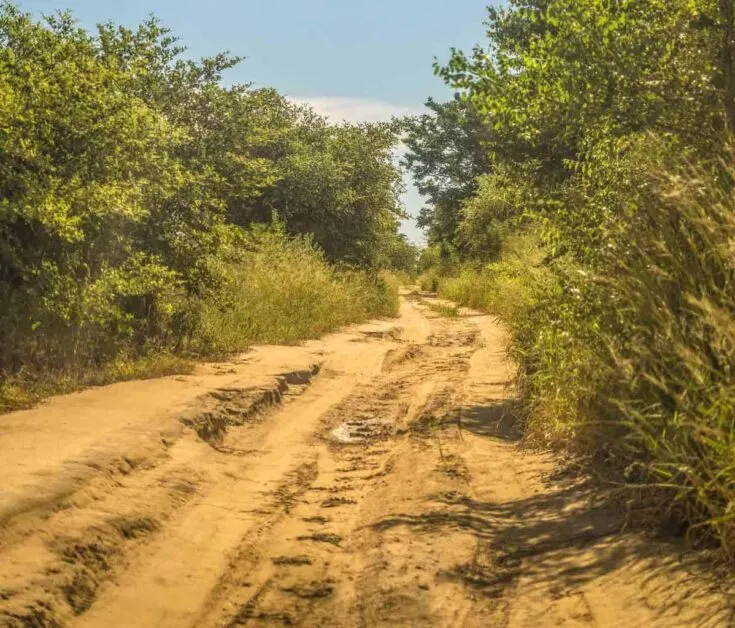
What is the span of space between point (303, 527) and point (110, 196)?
5879 millimetres

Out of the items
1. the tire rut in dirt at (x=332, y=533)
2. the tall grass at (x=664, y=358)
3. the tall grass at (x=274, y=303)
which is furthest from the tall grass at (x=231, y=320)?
the tall grass at (x=664, y=358)

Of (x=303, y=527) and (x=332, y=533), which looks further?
(x=303, y=527)

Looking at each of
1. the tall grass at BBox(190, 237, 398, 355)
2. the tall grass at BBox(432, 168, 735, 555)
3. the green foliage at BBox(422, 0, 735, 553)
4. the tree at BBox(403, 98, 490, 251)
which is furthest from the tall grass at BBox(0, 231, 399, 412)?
the tree at BBox(403, 98, 490, 251)

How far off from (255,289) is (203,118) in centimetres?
312

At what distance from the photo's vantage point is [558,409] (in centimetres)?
792

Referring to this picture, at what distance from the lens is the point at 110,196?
35.1ft

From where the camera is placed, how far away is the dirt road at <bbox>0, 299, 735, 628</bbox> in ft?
14.7

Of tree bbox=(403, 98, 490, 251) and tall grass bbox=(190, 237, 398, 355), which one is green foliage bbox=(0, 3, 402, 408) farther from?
tree bbox=(403, 98, 490, 251)

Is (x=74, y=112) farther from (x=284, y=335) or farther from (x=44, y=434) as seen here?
(x=284, y=335)

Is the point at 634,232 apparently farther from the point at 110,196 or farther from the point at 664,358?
the point at 110,196

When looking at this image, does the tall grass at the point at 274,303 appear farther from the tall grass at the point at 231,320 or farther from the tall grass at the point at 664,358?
the tall grass at the point at 664,358

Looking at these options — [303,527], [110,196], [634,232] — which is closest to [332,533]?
[303,527]

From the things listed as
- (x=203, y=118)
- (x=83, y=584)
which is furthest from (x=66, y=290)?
(x=203, y=118)

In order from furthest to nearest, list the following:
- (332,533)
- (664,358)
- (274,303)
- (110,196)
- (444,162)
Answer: (444,162) → (274,303) → (110,196) → (332,533) → (664,358)
